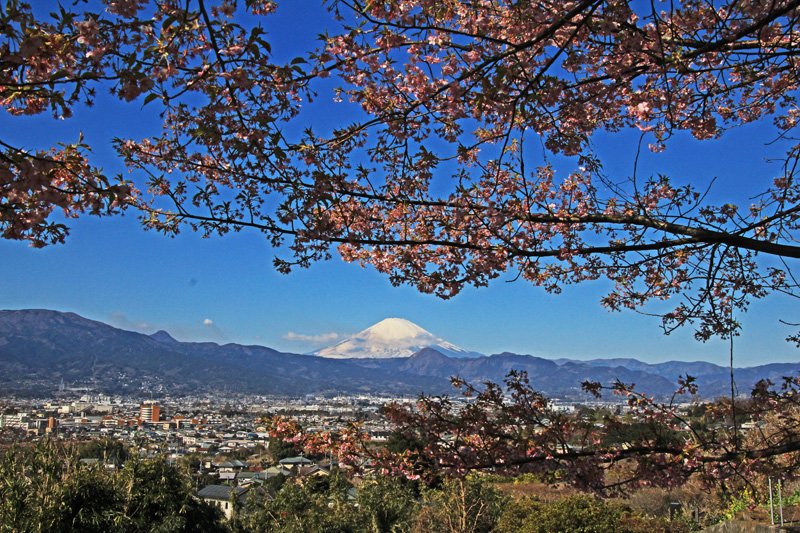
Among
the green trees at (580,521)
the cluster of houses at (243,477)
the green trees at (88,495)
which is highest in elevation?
the green trees at (88,495)

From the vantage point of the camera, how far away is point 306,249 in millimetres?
3000

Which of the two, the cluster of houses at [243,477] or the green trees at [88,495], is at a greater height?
the green trees at [88,495]

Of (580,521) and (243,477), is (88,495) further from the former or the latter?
(243,477)

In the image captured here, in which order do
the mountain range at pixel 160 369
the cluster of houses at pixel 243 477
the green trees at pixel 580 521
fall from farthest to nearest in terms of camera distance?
the mountain range at pixel 160 369
the cluster of houses at pixel 243 477
the green trees at pixel 580 521

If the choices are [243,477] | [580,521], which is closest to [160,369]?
[243,477]

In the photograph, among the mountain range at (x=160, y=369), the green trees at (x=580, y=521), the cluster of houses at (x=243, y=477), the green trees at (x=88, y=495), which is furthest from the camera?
the mountain range at (x=160, y=369)

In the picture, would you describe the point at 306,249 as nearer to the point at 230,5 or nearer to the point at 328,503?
the point at 230,5

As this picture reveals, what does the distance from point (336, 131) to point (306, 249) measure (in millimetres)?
624

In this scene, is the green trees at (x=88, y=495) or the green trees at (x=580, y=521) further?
the green trees at (x=580, y=521)

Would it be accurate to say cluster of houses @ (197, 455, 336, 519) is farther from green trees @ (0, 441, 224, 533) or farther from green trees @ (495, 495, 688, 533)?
green trees @ (495, 495, 688, 533)

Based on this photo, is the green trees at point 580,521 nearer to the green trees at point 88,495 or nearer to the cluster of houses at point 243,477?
the cluster of houses at point 243,477

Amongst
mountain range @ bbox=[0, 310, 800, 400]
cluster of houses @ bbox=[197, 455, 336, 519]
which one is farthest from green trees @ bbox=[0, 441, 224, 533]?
mountain range @ bbox=[0, 310, 800, 400]

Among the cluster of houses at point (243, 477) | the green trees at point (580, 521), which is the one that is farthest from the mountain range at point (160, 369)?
the green trees at point (580, 521)

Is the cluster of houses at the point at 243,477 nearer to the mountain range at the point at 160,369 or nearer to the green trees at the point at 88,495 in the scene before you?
the green trees at the point at 88,495
